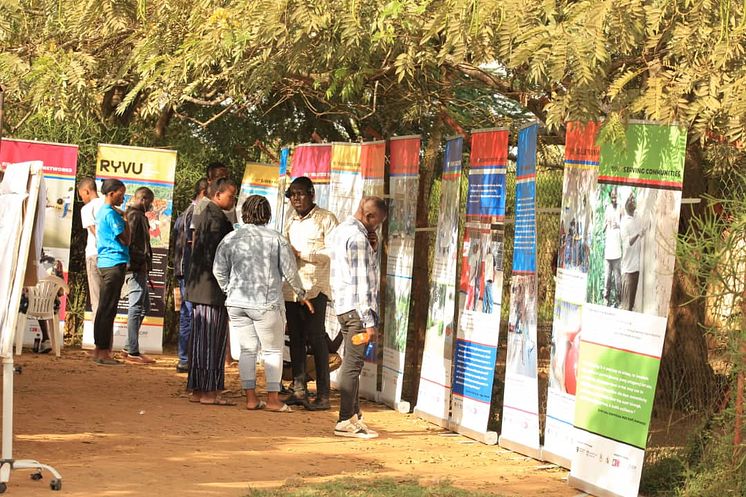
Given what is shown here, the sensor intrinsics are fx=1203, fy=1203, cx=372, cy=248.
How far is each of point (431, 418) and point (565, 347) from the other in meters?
2.68

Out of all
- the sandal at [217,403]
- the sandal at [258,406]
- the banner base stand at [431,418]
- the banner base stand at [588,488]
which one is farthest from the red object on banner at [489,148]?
the sandal at [217,403]

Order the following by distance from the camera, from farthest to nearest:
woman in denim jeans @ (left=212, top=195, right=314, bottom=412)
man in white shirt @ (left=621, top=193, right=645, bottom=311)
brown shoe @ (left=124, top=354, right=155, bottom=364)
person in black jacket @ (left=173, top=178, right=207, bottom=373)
→ brown shoe @ (left=124, top=354, right=155, bottom=364) → person in black jacket @ (left=173, top=178, right=207, bottom=373) → woman in denim jeans @ (left=212, top=195, right=314, bottom=412) → man in white shirt @ (left=621, top=193, right=645, bottom=311)

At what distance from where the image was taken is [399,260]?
12.0 meters

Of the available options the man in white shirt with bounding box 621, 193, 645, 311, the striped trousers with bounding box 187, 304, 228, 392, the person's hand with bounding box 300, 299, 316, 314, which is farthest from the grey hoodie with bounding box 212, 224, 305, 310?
the man in white shirt with bounding box 621, 193, 645, 311

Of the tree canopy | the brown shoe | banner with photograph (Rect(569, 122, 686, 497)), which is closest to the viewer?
the tree canopy

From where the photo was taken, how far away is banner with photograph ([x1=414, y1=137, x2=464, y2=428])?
424 inches

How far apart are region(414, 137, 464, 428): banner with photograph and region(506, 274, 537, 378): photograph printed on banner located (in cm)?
117

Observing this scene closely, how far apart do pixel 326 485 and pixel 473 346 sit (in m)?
2.76

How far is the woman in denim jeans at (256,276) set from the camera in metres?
10.9

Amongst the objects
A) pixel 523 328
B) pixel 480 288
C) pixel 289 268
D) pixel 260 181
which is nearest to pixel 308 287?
pixel 289 268

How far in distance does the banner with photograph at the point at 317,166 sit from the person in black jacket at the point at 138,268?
1.92m

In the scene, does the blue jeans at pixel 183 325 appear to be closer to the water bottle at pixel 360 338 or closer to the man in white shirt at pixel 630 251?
the water bottle at pixel 360 338

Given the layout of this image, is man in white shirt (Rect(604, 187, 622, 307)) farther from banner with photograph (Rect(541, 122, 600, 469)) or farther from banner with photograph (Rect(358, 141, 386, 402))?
banner with photograph (Rect(358, 141, 386, 402))

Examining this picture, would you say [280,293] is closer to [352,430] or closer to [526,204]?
[352,430]
